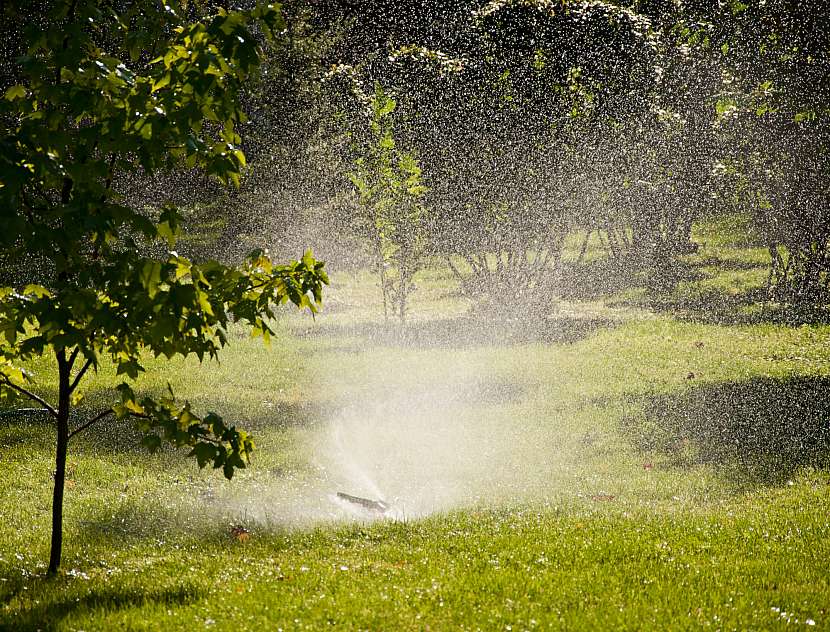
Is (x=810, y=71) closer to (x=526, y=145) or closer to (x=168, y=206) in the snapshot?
(x=526, y=145)

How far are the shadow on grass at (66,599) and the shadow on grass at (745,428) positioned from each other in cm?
543

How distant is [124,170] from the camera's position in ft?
15.4

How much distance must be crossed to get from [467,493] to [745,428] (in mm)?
3551

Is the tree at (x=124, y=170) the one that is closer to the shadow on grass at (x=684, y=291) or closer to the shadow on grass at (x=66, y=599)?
the shadow on grass at (x=66, y=599)

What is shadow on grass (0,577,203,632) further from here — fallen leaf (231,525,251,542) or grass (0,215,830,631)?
fallen leaf (231,525,251,542)

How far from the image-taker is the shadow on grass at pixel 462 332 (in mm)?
17031

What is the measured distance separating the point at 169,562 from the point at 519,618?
2.53 m

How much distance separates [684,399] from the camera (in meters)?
11.7

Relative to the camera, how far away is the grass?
509 centimetres

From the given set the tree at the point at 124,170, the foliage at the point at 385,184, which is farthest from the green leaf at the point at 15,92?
the foliage at the point at 385,184

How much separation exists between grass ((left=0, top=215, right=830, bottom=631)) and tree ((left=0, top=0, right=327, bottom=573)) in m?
1.25

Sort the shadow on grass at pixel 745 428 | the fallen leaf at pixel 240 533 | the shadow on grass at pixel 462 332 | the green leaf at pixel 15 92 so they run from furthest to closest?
the shadow on grass at pixel 462 332 < the shadow on grass at pixel 745 428 < the fallen leaf at pixel 240 533 < the green leaf at pixel 15 92

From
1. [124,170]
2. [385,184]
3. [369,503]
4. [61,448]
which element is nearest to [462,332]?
[385,184]

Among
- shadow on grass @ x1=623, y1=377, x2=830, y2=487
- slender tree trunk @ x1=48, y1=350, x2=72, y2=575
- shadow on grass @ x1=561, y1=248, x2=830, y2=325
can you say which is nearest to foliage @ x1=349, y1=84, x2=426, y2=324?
shadow on grass @ x1=561, y1=248, x2=830, y2=325
